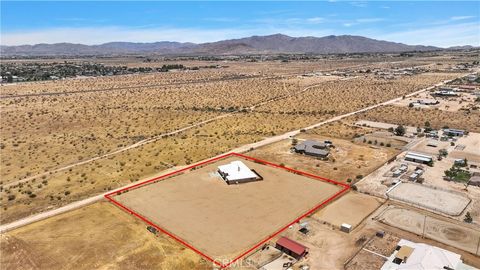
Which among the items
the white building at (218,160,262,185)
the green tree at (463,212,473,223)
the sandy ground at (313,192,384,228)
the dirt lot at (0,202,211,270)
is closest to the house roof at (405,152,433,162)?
the sandy ground at (313,192,384,228)

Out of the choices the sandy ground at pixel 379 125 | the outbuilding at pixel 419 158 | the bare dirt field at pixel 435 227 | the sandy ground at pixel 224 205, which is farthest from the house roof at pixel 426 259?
the sandy ground at pixel 379 125

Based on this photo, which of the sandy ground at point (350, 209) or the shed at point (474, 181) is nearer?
the sandy ground at point (350, 209)

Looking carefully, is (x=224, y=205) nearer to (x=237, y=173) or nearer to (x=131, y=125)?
(x=237, y=173)

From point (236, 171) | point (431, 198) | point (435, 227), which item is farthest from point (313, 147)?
point (435, 227)

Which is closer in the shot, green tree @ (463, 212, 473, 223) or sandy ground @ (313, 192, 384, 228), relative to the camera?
green tree @ (463, 212, 473, 223)

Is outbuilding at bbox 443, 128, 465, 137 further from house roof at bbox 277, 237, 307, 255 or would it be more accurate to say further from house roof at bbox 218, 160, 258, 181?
house roof at bbox 277, 237, 307, 255

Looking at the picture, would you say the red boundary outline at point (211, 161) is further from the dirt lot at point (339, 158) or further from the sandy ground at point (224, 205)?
the dirt lot at point (339, 158)

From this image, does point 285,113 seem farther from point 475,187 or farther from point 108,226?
point 108,226

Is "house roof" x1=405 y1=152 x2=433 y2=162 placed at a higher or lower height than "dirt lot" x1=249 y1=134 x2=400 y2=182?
higher
